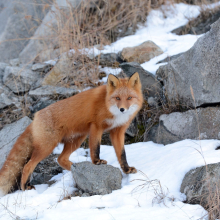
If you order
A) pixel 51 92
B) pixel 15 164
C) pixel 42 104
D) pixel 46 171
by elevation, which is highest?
pixel 51 92

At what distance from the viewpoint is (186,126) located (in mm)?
4090

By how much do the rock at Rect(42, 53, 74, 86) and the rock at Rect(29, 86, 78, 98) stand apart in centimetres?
28

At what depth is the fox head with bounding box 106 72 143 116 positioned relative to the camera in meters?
3.38

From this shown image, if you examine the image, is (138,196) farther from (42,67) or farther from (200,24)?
(200,24)

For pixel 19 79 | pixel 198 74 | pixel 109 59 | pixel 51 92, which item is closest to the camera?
pixel 198 74

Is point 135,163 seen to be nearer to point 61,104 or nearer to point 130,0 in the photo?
point 61,104

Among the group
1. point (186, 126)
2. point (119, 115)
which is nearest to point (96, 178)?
point (119, 115)

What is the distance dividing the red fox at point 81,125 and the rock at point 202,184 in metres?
0.82

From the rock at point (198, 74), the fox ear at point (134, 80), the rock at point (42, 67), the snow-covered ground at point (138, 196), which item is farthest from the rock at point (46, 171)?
the rock at point (42, 67)

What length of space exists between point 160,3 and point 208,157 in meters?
6.55

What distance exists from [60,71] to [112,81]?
2.76 metres

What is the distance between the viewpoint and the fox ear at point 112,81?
3492mm

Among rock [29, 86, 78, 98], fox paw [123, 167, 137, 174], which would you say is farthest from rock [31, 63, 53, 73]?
fox paw [123, 167, 137, 174]

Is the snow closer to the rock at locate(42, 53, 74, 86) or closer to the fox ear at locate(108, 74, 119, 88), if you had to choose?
the fox ear at locate(108, 74, 119, 88)
